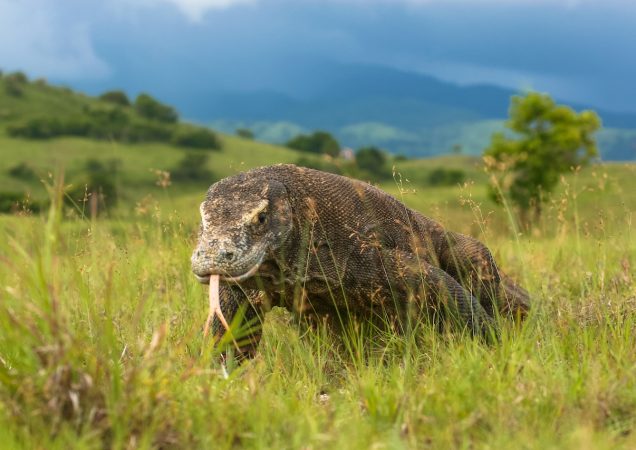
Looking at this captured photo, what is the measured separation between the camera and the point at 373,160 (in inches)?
3738

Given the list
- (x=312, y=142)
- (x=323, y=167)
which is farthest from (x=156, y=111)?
(x=323, y=167)

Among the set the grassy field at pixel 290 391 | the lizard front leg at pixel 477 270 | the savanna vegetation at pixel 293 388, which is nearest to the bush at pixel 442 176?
the lizard front leg at pixel 477 270

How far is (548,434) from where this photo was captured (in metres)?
3.08

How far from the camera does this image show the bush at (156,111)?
110 metres

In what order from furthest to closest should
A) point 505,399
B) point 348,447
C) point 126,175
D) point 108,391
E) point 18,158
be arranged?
point 18,158, point 126,175, point 505,399, point 108,391, point 348,447

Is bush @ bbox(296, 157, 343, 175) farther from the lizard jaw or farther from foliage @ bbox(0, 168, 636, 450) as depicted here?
foliage @ bbox(0, 168, 636, 450)

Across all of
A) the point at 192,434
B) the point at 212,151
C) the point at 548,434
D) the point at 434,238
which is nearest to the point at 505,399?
the point at 548,434

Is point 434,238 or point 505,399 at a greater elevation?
point 434,238

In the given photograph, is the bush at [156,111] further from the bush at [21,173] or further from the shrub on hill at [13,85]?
the bush at [21,173]

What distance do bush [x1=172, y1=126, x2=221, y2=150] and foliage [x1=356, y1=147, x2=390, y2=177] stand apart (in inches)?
639

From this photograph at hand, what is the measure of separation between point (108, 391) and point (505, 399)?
153cm

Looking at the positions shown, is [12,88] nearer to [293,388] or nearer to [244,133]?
[244,133]

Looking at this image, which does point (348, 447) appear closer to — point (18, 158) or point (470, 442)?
point (470, 442)

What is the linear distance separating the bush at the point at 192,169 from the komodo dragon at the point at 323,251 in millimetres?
72532
